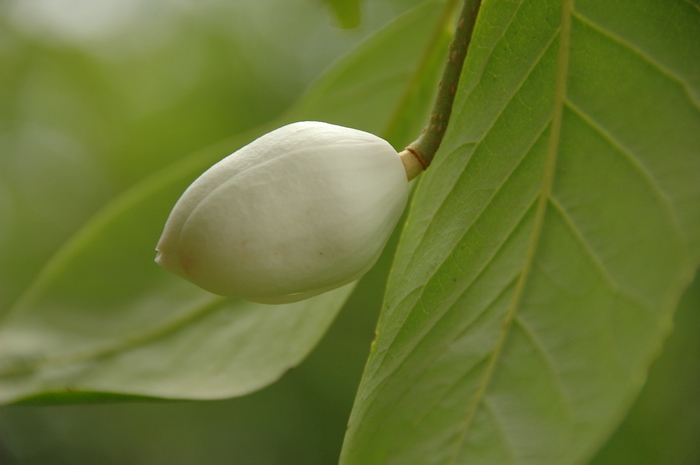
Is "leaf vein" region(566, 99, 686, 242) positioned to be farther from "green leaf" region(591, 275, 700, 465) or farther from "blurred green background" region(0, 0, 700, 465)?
"blurred green background" region(0, 0, 700, 465)

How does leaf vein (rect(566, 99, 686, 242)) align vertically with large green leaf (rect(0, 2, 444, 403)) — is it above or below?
above

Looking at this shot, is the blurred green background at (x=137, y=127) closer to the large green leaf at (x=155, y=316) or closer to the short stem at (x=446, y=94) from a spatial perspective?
the large green leaf at (x=155, y=316)

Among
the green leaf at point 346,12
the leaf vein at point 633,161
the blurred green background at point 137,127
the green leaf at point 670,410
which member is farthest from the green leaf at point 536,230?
the blurred green background at point 137,127

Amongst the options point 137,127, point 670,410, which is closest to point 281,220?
point 670,410

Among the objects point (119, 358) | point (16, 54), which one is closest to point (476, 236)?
point (119, 358)

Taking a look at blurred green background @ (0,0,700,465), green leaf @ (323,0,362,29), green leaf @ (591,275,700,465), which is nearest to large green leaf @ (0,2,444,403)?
green leaf @ (323,0,362,29)

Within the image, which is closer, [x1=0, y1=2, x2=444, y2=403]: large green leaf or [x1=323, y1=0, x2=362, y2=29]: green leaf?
[x1=0, y1=2, x2=444, y2=403]: large green leaf

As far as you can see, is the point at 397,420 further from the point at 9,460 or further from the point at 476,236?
the point at 9,460
